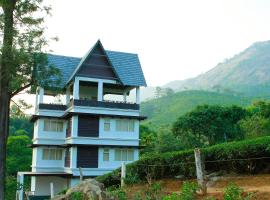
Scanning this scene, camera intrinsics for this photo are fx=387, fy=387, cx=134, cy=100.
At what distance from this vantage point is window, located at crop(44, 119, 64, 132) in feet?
117

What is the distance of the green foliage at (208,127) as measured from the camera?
50.4 metres

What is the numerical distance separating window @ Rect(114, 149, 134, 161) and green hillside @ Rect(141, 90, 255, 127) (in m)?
73.0

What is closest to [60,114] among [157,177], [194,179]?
[157,177]

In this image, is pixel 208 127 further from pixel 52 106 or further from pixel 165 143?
pixel 52 106

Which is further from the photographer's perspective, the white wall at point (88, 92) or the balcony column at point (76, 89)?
the white wall at point (88, 92)

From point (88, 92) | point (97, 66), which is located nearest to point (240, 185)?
point (97, 66)

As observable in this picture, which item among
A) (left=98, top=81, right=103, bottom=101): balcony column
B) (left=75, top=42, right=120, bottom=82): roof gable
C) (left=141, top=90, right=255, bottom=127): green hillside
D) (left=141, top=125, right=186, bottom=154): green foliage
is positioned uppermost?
(left=141, top=90, right=255, bottom=127): green hillside

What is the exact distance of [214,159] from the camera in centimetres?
1648

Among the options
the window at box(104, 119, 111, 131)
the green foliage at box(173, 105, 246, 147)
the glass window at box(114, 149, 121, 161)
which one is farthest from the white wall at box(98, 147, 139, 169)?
the green foliage at box(173, 105, 246, 147)

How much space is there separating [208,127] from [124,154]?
62.3ft

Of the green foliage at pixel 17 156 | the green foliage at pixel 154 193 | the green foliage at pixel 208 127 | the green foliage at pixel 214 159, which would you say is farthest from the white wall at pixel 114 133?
the green foliage at pixel 17 156

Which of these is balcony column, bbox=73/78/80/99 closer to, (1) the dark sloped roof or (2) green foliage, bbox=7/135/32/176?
(1) the dark sloped roof

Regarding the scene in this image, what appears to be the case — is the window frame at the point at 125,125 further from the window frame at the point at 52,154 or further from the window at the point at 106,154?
the window frame at the point at 52,154

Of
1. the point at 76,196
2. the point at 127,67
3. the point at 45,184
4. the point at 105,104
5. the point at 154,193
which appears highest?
the point at 127,67
